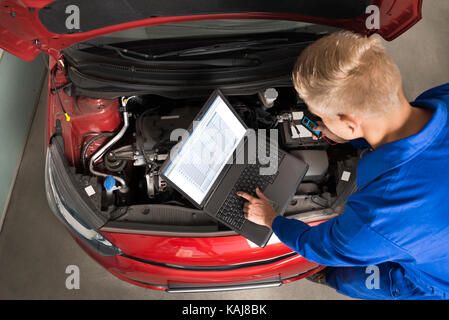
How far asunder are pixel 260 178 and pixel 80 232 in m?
0.85

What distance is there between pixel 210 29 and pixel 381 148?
2.87 feet

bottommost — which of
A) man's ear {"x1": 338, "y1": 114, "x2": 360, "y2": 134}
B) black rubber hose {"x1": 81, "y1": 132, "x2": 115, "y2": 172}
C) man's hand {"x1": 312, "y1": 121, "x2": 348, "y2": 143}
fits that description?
man's ear {"x1": 338, "y1": 114, "x2": 360, "y2": 134}

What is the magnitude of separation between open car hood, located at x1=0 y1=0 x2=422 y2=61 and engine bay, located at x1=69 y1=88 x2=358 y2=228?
0.36 m

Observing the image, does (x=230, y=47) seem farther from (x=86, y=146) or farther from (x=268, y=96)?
(x=86, y=146)

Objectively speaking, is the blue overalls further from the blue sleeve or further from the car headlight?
the car headlight

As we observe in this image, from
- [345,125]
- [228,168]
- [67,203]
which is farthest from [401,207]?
[67,203]

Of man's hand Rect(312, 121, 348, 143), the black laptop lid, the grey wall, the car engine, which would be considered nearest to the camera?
the black laptop lid

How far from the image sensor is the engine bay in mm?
1536

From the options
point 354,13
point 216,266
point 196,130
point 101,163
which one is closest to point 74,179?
point 101,163

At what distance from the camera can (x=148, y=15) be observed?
1263 millimetres

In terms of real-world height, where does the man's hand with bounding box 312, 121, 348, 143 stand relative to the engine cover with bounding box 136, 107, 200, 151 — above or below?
below

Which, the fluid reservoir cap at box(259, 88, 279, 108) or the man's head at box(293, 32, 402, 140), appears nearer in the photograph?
the man's head at box(293, 32, 402, 140)

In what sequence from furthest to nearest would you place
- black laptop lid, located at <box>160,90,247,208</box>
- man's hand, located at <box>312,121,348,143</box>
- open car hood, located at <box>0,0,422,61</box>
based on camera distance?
man's hand, located at <box>312,121,348,143</box> → black laptop lid, located at <box>160,90,247,208</box> → open car hood, located at <box>0,0,422,61</box>

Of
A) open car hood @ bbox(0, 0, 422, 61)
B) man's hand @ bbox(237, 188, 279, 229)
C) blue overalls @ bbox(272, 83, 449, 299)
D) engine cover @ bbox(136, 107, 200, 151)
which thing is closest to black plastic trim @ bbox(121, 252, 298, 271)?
man's hand @ bbox(237, 188, 279, 229)
